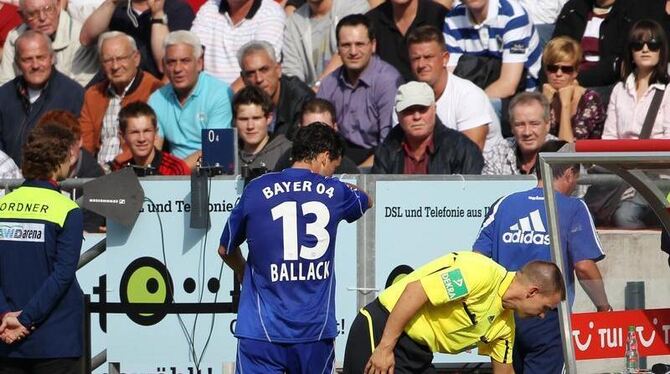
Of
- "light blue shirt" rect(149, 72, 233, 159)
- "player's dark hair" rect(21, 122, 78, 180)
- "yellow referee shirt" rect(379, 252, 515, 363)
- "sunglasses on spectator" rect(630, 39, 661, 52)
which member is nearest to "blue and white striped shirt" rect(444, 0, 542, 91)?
"sunglasses on spectator" rect(630, 39, 661, 52)

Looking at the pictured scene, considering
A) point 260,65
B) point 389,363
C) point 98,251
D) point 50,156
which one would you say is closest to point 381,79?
point 260,65

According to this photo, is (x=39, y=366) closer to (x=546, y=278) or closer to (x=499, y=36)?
(x=546, y=278)

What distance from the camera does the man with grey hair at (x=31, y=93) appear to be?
12336mm

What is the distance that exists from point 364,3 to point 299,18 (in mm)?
612

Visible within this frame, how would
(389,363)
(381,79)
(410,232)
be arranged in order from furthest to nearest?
(381,79), (410,232), (389,363)

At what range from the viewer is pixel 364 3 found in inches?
512

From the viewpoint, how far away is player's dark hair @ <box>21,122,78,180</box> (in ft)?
28.3

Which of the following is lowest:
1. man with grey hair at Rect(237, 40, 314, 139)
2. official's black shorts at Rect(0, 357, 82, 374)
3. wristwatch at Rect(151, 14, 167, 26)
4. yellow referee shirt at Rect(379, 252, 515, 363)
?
official's black shorts at Rect(0, 357, 82, 374)

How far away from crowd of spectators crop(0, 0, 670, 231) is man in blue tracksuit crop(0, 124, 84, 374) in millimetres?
1684

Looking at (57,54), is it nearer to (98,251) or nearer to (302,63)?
(302,63)

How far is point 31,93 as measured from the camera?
1255 centimetres

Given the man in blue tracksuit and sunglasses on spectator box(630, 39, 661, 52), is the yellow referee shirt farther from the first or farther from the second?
sunglasses on spectator box(630, 39, 661, 52)

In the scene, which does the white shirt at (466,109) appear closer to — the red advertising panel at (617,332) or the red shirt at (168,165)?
the red shirt at (168,165)

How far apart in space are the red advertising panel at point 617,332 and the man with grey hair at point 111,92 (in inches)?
228
